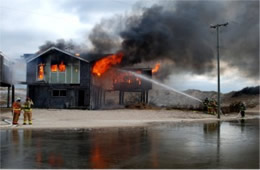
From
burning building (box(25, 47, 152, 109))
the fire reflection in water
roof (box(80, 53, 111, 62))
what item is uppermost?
roof (box(80, 53, 111, 62))

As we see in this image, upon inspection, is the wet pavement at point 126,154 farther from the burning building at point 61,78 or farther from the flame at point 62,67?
the flame at point 62,67

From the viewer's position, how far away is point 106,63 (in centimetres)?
3697

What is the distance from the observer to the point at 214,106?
3475 centimetres

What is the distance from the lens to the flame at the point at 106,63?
36.4 m

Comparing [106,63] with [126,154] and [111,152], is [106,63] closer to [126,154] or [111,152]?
[111,152]

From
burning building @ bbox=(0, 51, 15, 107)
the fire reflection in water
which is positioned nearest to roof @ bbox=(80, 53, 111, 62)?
burning building @ bbox=(0, 51, 15, 107)

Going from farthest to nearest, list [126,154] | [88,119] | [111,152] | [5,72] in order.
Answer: [5,72] → [88,119] → [111,152] → [126,154]

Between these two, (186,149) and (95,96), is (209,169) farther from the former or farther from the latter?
(95,96)

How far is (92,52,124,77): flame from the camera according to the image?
3644cm

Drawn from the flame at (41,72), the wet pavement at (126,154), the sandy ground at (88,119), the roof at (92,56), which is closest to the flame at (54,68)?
the flame at (41,72)

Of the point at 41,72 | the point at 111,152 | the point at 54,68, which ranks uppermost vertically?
the point at 54,68

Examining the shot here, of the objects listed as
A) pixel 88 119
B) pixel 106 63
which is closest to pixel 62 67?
pixel 106 63

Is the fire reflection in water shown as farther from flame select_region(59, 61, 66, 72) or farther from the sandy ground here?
flame select_region(59, 61, 66, 72)

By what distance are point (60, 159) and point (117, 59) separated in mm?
29008
